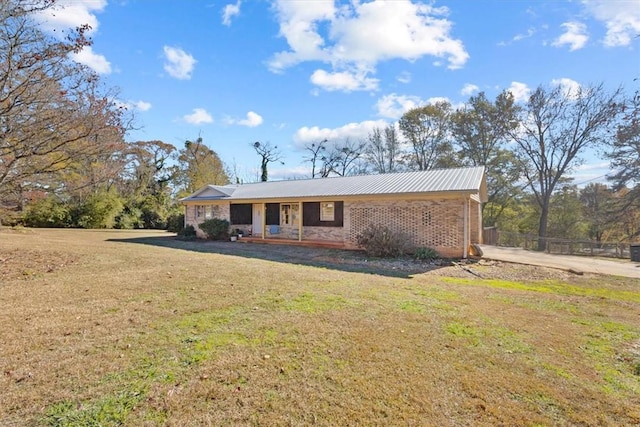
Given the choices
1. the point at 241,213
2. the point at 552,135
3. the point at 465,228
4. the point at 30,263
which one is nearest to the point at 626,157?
the point at 552,135

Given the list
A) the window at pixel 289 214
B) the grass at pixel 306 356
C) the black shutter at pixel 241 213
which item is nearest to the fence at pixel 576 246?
the window at pixel 289 214

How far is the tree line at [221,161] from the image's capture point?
25.0 feet

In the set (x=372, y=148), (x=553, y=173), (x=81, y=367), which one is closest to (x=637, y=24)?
(x=81, y=367)

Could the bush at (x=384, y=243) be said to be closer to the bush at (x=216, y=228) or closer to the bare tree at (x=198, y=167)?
the bush at (x=216, y=228)

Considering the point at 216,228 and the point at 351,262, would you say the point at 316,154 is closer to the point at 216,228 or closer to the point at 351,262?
the point at 216,228

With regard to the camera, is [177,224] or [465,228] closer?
[465,228]

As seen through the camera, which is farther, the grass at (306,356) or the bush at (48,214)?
the bush at (48,214)

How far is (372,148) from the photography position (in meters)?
37.9

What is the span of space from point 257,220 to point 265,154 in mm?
22717

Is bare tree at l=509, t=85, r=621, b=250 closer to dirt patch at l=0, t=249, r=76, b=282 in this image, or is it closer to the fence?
the fence

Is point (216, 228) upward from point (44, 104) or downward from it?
downward

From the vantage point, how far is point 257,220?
20047 millimetres

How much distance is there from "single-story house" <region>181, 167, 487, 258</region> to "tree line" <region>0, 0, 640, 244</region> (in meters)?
5.94

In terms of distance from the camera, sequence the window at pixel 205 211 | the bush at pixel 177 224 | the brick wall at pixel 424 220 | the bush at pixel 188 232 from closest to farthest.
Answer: the brick wall at pixel 424 220 < the bush at pixel 188 232 < the window at pixel 205 211 < the bush at pixel 177 224
